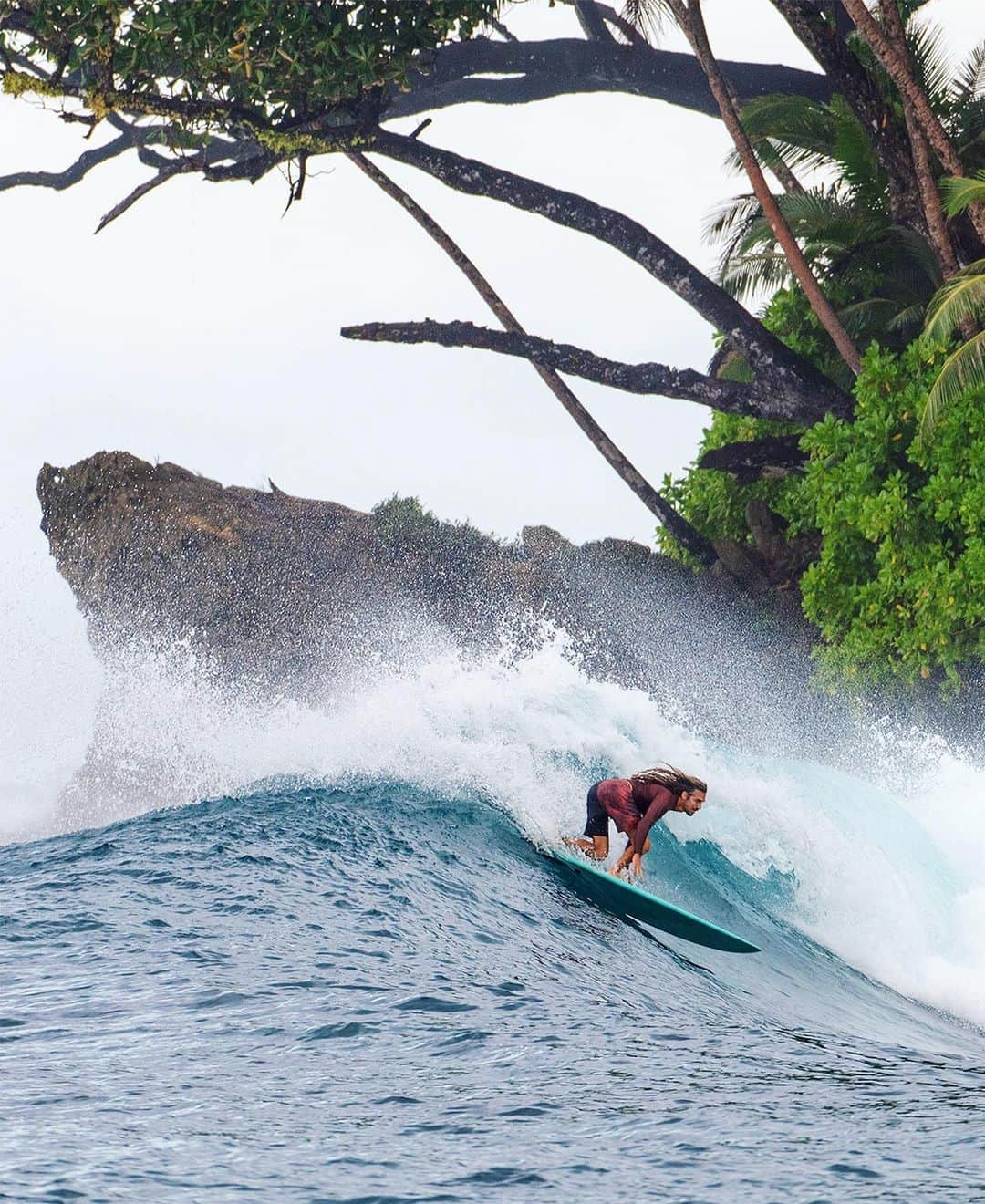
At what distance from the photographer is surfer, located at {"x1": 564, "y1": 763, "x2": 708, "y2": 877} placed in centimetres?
968

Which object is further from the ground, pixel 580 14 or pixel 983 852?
pixel 580 14

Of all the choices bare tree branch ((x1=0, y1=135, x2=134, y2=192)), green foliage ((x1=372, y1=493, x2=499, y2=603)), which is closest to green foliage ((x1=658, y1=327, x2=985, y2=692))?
green foliage ((x1=372, y1=493, x2=499, y2=603))

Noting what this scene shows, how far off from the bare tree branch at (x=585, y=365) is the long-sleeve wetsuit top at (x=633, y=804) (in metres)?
13.0

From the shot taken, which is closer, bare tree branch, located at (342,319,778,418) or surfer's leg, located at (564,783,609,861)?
surfer's leg, located at (564,783,609,861)

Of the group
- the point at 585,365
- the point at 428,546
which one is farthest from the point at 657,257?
the point at 428,546

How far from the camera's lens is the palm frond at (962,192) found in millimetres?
17891

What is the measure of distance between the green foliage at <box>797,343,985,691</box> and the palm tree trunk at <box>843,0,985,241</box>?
8.05ft

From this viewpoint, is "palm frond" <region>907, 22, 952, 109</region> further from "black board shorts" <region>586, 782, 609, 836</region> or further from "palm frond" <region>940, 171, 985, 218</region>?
"black board shorts" <region>586, 782, 609, 836</region>

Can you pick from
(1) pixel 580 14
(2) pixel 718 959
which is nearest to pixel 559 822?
(2) pixel 718 959

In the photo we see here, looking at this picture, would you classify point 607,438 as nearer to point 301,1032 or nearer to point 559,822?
point 559,822

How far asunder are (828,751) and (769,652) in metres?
2.86

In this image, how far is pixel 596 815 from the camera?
32.4 ft

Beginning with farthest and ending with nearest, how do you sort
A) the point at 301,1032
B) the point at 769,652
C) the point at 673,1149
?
the point at 769,652 < the point at 301,1032 < the point at 673,1149

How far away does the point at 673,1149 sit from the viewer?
5.43 metres
